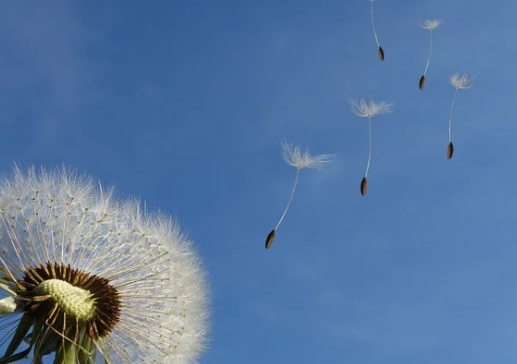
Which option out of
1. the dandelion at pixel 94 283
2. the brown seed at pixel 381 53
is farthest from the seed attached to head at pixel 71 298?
the brown seed at pixel 381 53

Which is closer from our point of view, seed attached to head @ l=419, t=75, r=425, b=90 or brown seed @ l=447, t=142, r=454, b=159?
brown seed @ l=447, t=142, r=454, b=159

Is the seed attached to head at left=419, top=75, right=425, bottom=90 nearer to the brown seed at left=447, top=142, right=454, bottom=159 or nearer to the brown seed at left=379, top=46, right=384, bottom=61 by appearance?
the brown seed at left=379, top=46, right=384, bottom=61

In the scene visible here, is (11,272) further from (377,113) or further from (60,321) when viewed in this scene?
(377,113)

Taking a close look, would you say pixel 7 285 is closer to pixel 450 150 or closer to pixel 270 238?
pixel 270 238

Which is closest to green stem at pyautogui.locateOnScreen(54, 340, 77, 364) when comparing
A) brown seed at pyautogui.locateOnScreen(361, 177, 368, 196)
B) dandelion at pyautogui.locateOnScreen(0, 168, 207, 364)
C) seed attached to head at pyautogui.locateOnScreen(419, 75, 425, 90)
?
dandelion at pyautogui.locateOnScreen(0, 168, 207, 364)

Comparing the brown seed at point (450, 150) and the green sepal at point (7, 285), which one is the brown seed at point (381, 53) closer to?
the brown seed at point (450, 150)

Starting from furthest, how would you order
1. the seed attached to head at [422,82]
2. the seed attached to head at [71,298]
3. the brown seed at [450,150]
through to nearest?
the seed attached to head at [422,82]
the brown seed at [450,150]
the seed attached to head at [71,298]

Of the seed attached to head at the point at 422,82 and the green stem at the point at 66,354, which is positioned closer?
the green stem at the point at 66,354

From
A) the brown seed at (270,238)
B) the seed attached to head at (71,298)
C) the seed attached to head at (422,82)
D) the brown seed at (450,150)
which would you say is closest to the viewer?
the brown seed at (270,238)
